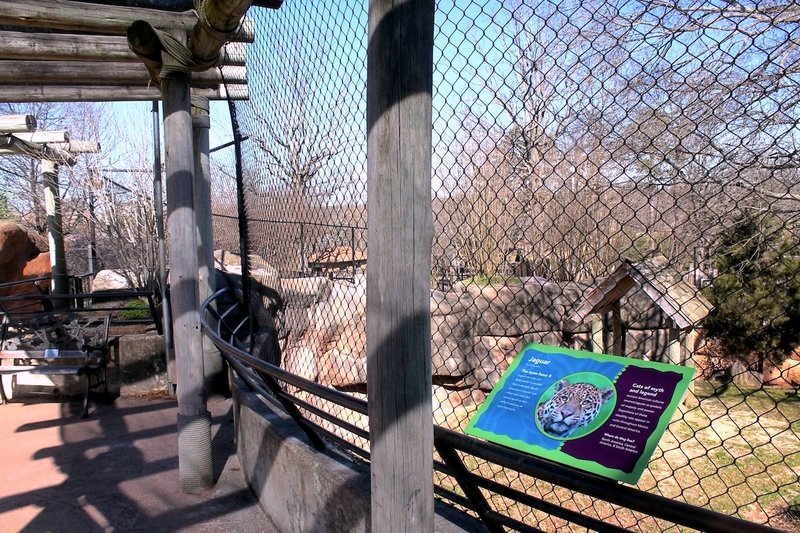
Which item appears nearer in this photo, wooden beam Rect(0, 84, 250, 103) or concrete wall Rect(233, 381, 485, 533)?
concrete wall Rect(233, 381, 485, 533)

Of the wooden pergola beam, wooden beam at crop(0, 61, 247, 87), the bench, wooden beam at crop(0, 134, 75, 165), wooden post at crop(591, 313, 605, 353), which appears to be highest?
the wooden pergola beam

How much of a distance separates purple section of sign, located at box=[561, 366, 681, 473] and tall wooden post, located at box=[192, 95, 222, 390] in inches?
202

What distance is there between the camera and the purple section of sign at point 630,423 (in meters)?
1.43

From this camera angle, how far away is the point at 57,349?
6.19m

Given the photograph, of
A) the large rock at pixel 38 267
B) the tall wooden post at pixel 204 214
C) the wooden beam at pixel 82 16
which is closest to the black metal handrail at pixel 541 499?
the wooden beam at pixel 82 16

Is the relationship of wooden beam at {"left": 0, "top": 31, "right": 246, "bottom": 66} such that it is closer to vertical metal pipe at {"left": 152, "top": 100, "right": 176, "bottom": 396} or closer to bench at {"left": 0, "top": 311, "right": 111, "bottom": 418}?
vertical metal pipe at {"left": 152, "top": 100, "right": 176, "bottom": 396}

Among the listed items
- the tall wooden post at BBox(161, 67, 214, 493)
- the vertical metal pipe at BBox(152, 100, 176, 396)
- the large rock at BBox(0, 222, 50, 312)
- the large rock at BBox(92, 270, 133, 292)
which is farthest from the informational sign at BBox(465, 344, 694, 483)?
the large rock at BBox(0, 222, 50, 312)

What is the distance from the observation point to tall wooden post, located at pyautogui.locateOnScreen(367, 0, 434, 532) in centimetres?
123

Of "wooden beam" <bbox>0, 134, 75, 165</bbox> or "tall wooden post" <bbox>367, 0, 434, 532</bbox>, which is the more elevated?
"wooden beam" <bbox>0, 134, 75, 165</bbox>

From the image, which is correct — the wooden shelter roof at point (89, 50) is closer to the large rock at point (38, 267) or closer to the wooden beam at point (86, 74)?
the wooden beam at point (86, 74)

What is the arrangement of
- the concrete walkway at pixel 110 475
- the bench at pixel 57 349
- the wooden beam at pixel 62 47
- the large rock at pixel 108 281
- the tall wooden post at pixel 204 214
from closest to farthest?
the concrete walkway at pixel 110 475
the wooden beam at pixel 62 47
the bench at pixel 57 349
the tall wooden post at pixel 204 214
the large rock at pixel 108 281

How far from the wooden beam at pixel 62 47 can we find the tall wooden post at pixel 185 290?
109 centimetres

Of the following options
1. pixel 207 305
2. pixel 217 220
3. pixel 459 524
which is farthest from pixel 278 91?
pixel 217 220

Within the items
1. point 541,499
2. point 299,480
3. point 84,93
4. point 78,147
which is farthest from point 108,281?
point 541,499
